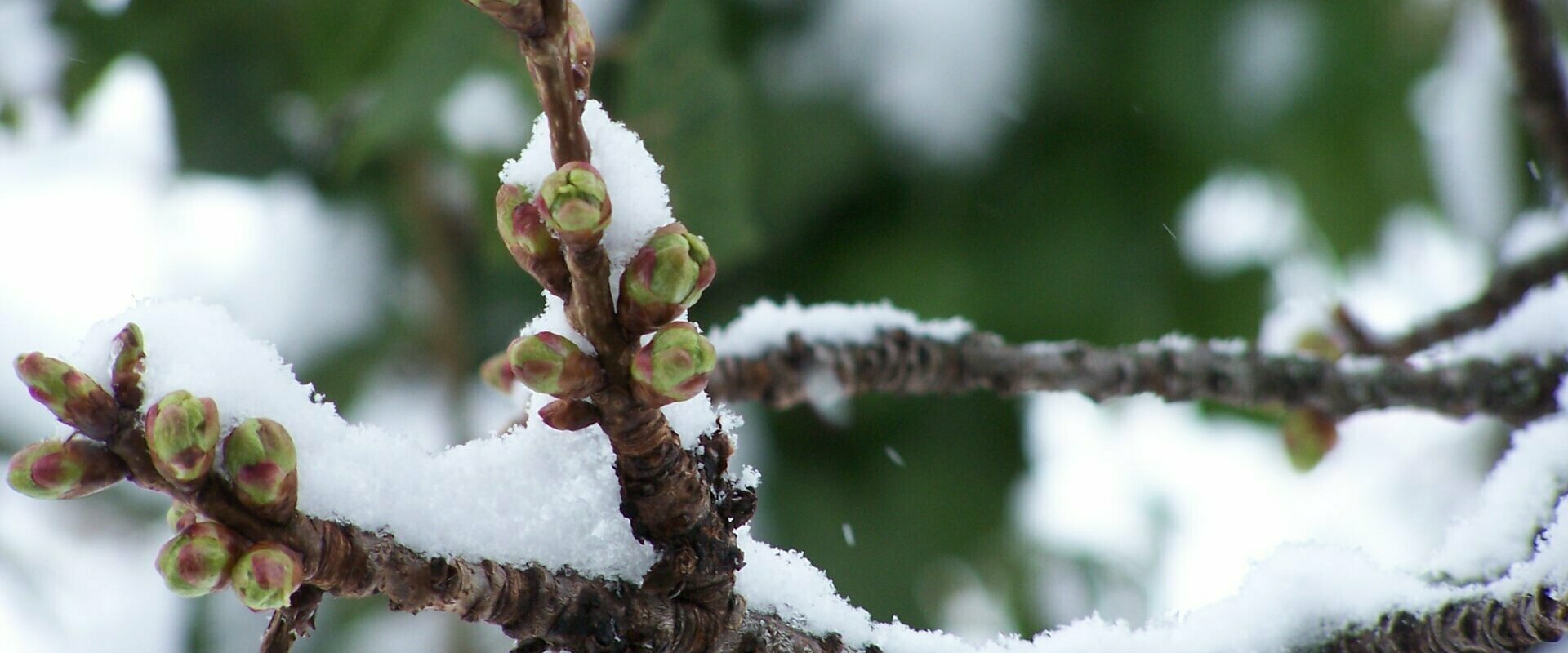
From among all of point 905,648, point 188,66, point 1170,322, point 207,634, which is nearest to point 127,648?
point 207,634

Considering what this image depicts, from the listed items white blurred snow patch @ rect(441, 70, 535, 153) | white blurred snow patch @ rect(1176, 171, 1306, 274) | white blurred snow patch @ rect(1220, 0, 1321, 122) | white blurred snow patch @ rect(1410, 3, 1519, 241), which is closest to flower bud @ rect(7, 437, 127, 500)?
white blurred snow patch @ rect(441, 70, 535, 153)

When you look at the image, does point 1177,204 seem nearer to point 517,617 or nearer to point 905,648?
point 905,648

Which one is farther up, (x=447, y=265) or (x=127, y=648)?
(x=447, y=265)

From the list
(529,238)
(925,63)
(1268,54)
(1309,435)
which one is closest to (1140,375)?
(1309,435)

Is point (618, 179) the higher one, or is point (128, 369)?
point (618, 179)

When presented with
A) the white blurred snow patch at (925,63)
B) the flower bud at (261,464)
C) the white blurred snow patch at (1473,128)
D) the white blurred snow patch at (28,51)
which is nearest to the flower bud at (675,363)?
the flower bud at (261,464)

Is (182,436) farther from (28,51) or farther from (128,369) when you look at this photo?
(28,51)
